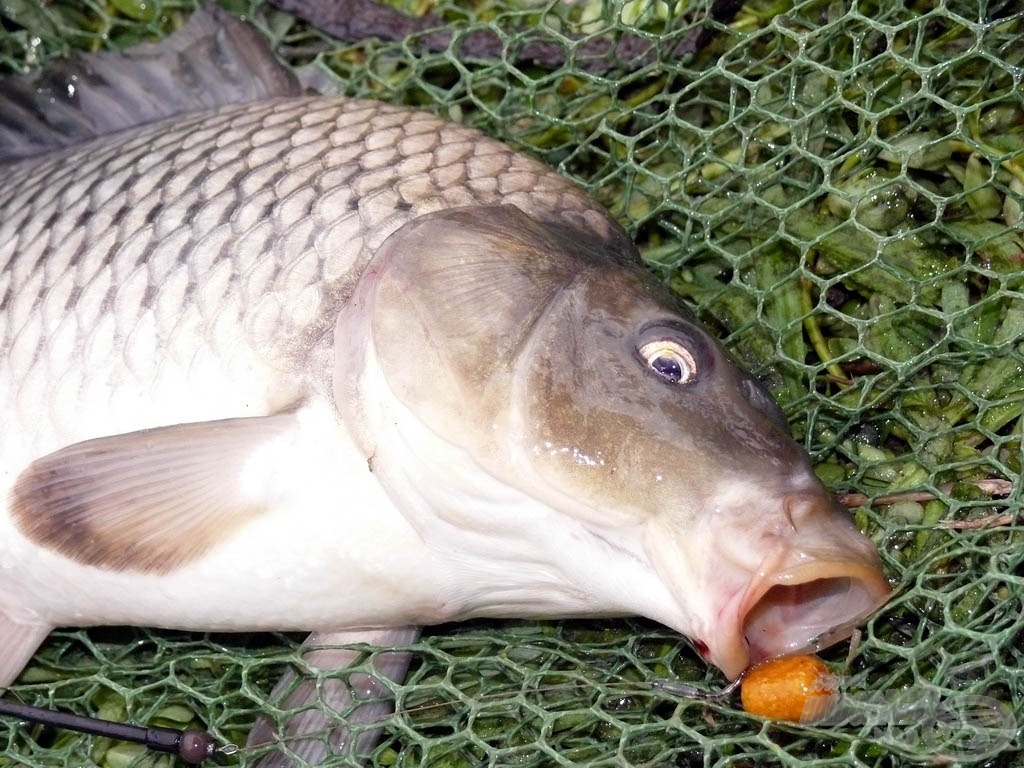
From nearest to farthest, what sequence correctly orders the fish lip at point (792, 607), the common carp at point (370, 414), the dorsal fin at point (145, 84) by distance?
the fish lip at point (792, 607) < the common carp at point (370, 414) < the dorsal fin at point (145, 84)

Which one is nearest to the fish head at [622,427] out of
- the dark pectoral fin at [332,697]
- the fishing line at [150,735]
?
the dark pectoral fin at [332,697]

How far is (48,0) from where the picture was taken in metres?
2.85

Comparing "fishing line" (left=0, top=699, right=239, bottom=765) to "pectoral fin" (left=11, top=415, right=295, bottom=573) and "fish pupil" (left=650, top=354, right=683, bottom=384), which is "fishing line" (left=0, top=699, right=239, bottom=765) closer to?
"pectoral fin" (left=11, top=415, right=295, bottom=573)

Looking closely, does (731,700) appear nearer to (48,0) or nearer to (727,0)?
(727,0)

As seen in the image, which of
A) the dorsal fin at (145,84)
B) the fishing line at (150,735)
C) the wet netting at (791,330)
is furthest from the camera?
the dorsal fin at (145,84)

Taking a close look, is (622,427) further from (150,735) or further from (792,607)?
(150,735)

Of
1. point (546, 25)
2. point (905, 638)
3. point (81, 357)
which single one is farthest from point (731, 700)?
point (546, 25)

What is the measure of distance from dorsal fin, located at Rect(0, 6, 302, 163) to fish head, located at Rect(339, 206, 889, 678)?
0.77m

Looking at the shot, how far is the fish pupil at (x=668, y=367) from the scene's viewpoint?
165 cm

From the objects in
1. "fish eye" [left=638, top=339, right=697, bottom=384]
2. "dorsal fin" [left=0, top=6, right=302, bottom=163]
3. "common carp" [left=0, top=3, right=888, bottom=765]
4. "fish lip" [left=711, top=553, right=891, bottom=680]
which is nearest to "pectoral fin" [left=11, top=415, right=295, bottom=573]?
"common carp" [left=0, top=3, right=888, bottom=765]

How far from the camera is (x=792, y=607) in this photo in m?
1.62

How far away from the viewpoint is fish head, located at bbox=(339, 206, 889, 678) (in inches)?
59.1

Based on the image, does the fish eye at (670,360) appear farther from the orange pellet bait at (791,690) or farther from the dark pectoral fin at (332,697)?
the dark pectoral fin at (332,697)

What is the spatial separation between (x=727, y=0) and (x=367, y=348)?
1106 mm
